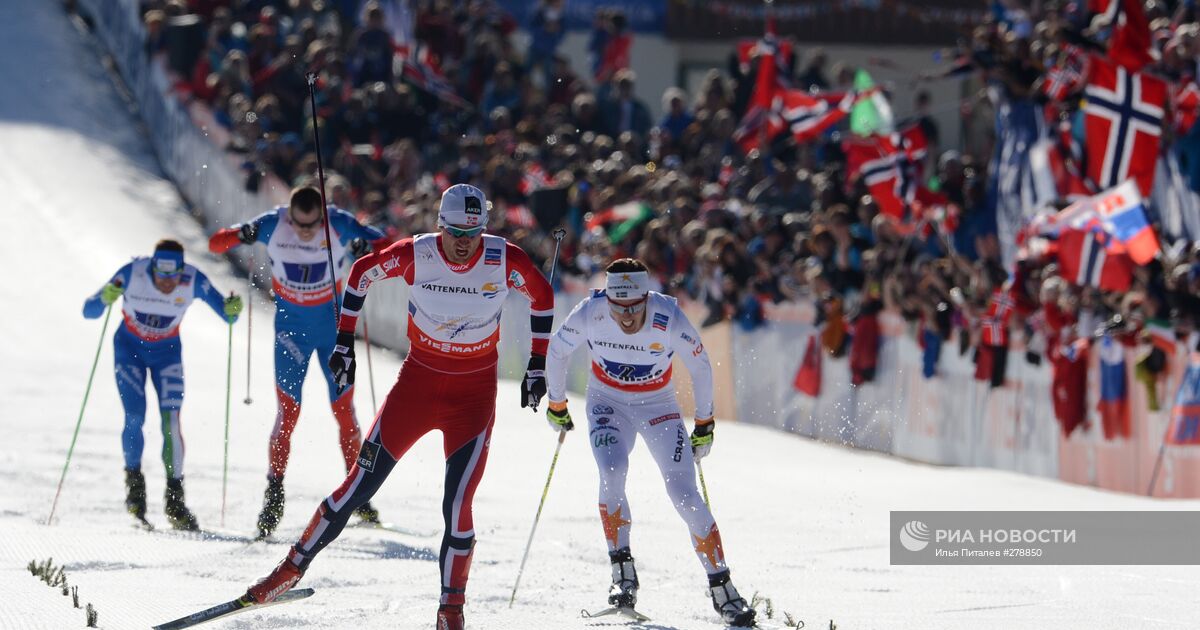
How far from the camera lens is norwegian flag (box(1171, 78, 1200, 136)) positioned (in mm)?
14344

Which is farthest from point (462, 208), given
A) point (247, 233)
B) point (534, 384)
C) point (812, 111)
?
point (812, 111)

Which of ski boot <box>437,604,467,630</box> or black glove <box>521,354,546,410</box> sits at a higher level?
black glove <box>521,354,546,410</box>

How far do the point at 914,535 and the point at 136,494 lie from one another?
518cm

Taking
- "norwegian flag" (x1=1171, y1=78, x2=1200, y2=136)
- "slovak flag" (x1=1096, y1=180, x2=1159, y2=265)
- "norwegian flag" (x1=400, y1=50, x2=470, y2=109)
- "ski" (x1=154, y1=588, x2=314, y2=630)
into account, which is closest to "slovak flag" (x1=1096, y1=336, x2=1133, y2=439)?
"slovak flag" (x1=1096, y1=180, x2=1159, y2=265)

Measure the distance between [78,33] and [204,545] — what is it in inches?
953

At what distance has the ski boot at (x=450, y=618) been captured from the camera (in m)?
8.05

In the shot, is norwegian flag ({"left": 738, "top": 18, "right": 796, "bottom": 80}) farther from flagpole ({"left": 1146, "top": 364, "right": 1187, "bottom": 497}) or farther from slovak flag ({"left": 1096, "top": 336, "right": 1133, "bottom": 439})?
flagpole ({"left": 1146, "top": 364, "right": 1187, "bottom": 497})

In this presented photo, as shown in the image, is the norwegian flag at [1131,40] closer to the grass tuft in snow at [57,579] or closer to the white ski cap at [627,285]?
the white ski cap at [627,285]

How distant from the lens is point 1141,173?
14.9 m

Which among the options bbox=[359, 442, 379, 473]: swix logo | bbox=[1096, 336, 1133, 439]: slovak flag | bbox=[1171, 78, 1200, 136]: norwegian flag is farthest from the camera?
bbox=[1171, 78, 1200, 136]: norwegian flag

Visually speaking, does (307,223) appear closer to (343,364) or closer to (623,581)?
(343,364)

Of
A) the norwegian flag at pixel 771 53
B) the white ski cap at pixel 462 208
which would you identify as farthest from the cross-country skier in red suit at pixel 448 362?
the norwegian flag at pixel 771 53

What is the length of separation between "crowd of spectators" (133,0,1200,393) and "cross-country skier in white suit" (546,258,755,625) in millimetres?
5540

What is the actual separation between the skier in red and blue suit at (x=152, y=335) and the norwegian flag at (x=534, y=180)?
8.66 metres
